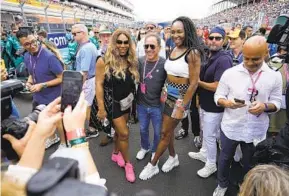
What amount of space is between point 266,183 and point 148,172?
179cm

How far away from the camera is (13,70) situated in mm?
6285

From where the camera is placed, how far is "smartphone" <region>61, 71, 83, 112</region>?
99 cm

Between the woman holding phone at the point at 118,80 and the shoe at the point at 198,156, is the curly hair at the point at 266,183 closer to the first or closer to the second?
the woman holding phone at the point at 118,80

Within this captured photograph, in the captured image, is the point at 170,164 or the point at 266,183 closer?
the point at 266,183

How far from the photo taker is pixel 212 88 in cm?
242

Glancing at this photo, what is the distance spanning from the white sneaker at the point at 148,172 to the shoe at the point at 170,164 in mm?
115

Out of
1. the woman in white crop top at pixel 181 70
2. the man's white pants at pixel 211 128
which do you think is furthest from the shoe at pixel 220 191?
the woman in white crop top at pixel 181 70

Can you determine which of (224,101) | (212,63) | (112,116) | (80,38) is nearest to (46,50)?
(80,38)

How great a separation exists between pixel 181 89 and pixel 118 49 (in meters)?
0.78

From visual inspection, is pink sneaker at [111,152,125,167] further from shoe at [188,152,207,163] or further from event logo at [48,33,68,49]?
event logo at [48,33,68,49]

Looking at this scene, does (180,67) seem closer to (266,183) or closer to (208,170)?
(208,170)

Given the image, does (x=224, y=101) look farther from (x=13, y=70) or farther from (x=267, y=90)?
(x=13, y=70)

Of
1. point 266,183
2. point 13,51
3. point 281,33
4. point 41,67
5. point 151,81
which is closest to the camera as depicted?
point 266,183

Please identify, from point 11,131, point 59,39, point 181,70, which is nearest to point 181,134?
point 181,70
